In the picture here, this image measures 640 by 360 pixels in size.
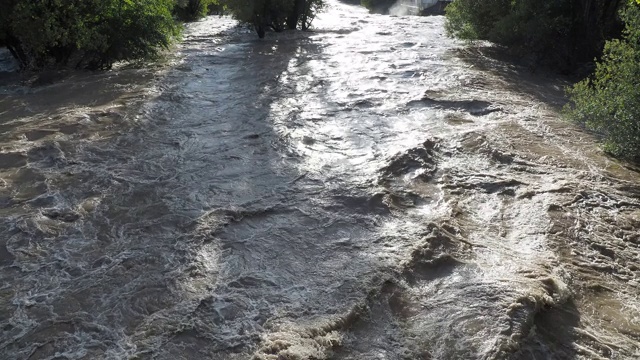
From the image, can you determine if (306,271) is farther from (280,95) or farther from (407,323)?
(280,95)

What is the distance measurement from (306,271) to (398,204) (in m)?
1.59

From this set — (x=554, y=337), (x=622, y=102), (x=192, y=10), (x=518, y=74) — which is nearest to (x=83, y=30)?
(x=518, y=74)

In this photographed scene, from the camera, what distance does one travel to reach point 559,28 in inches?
476

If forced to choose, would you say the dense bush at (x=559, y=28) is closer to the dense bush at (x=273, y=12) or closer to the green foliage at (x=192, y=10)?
the dense bush at (x=273, y=12)

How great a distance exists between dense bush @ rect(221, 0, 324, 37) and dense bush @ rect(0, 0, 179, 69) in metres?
3.72

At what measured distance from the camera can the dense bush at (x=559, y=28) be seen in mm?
11945

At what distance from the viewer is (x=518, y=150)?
23.6ft

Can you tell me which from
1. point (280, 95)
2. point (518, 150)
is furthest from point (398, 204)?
point (280, 95)

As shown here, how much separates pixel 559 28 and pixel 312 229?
957cm

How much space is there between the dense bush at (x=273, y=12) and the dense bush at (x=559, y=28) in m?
7.15

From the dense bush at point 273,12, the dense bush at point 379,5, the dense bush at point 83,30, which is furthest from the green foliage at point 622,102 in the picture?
the dense bush at point 379,5

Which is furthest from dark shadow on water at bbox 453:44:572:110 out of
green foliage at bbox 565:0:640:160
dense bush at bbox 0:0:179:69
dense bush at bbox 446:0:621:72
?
dense bush at bbox 0:0:179:69

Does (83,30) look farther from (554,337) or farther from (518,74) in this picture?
(554,337)

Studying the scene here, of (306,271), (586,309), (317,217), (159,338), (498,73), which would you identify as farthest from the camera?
(498,73)
